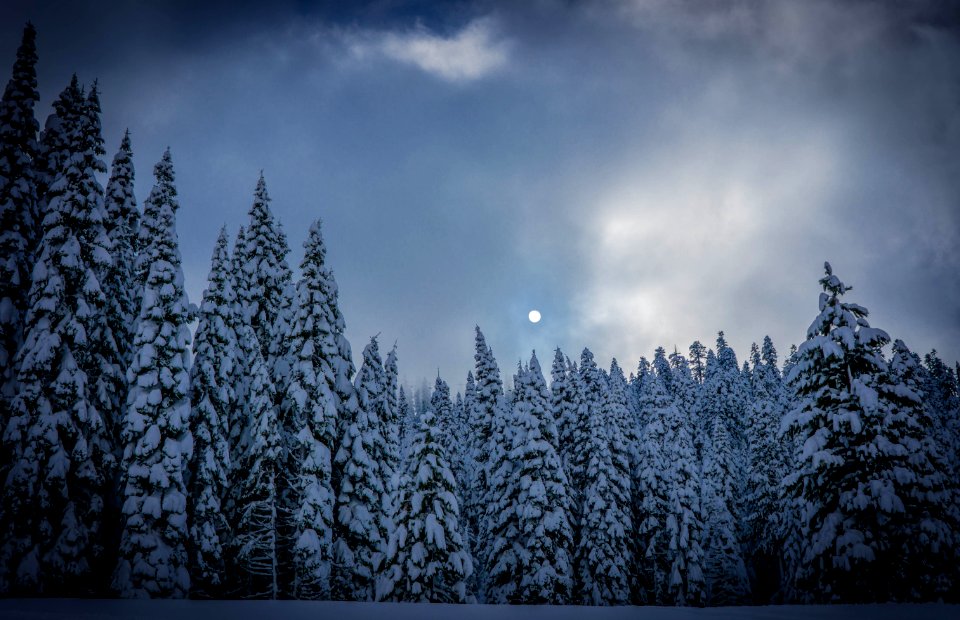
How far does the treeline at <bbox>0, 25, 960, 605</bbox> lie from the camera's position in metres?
17.0

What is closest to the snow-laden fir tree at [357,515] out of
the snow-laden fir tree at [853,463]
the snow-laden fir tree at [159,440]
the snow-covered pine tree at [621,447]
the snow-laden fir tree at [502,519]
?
the snow-laden fir tree at [159,440]

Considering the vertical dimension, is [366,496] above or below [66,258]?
below

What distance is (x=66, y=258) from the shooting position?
19.1 meters

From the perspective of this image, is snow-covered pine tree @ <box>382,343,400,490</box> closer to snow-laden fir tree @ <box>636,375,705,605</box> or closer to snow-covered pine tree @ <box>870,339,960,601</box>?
snow-laden fir tree @ <box>636,375,705,605</box>

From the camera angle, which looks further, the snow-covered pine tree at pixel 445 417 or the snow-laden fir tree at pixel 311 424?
the snow-covered pine tree at pixel 445 417

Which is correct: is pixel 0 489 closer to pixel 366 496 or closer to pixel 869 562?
pixel 366 496

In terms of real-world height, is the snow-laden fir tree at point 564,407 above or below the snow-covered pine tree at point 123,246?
below

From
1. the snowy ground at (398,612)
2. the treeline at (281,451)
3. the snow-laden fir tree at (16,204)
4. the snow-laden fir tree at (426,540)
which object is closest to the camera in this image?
the snowy ground at (398,612)

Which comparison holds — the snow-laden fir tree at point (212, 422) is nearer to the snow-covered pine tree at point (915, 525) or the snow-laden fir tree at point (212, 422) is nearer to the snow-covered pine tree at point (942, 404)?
the snow-covered pine tree at point (915, 525)

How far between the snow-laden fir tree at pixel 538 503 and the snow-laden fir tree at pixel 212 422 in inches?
673

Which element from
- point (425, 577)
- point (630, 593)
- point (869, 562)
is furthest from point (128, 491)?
point (630, 593)

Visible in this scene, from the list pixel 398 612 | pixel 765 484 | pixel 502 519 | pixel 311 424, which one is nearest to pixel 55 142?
pixel 311 424

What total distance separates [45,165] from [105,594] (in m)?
19.1

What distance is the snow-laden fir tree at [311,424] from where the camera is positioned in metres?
22.3
